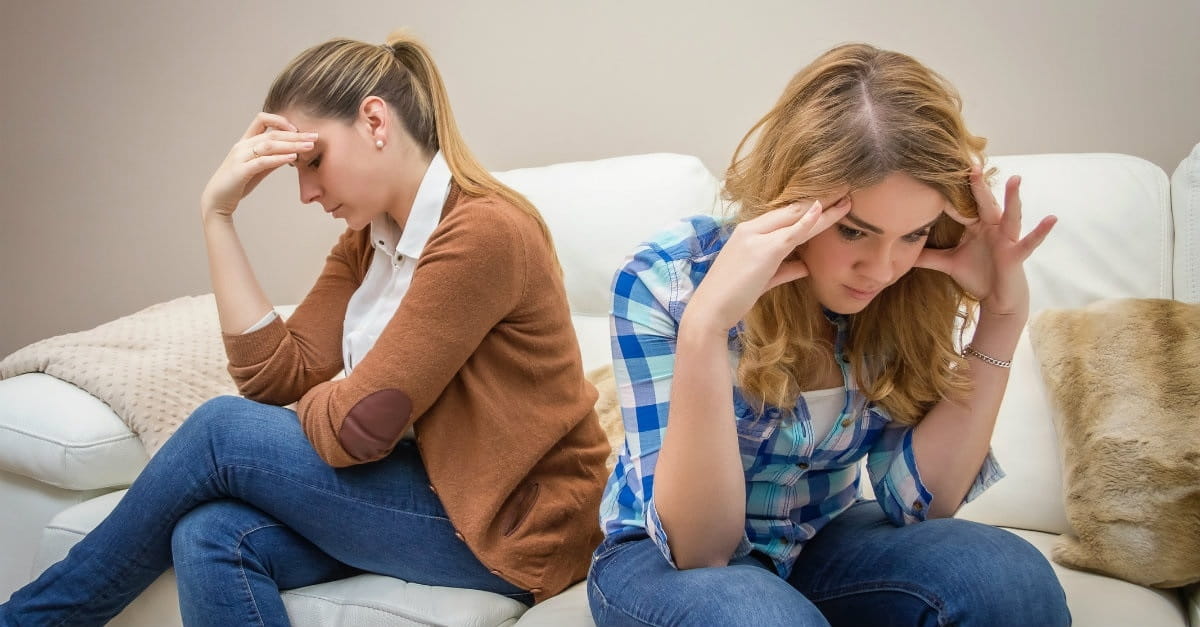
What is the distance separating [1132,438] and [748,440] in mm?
598

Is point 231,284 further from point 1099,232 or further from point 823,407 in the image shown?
point 1099,232

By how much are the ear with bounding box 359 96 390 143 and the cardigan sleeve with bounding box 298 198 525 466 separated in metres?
0.17

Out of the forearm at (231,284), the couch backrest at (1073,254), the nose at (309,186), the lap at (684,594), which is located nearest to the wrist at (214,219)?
the forearm at (231,284)

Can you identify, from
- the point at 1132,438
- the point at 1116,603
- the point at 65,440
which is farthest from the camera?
the point at 65,440

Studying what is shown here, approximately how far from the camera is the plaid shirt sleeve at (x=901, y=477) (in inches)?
45.7

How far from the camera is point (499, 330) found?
1.42m

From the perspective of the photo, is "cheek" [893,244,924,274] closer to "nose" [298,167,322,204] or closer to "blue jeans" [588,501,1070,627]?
"blue jeans" [588,501,1070,627]

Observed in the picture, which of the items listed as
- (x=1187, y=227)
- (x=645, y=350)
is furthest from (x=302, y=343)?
(x=1187, y=227)

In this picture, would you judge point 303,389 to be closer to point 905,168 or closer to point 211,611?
point 211,611

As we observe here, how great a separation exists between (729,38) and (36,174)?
6.53 ft

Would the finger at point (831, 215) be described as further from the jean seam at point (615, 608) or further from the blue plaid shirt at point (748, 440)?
the jean seam at point (615, 608)

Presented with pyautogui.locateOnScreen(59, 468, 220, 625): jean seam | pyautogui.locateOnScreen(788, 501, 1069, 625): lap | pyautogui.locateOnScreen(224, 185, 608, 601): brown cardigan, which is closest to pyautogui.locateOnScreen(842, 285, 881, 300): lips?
pyautogui.locateOnScreen(788, 501, 1069, 625): lap

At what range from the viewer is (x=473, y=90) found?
248cm

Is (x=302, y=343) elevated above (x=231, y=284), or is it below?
below
